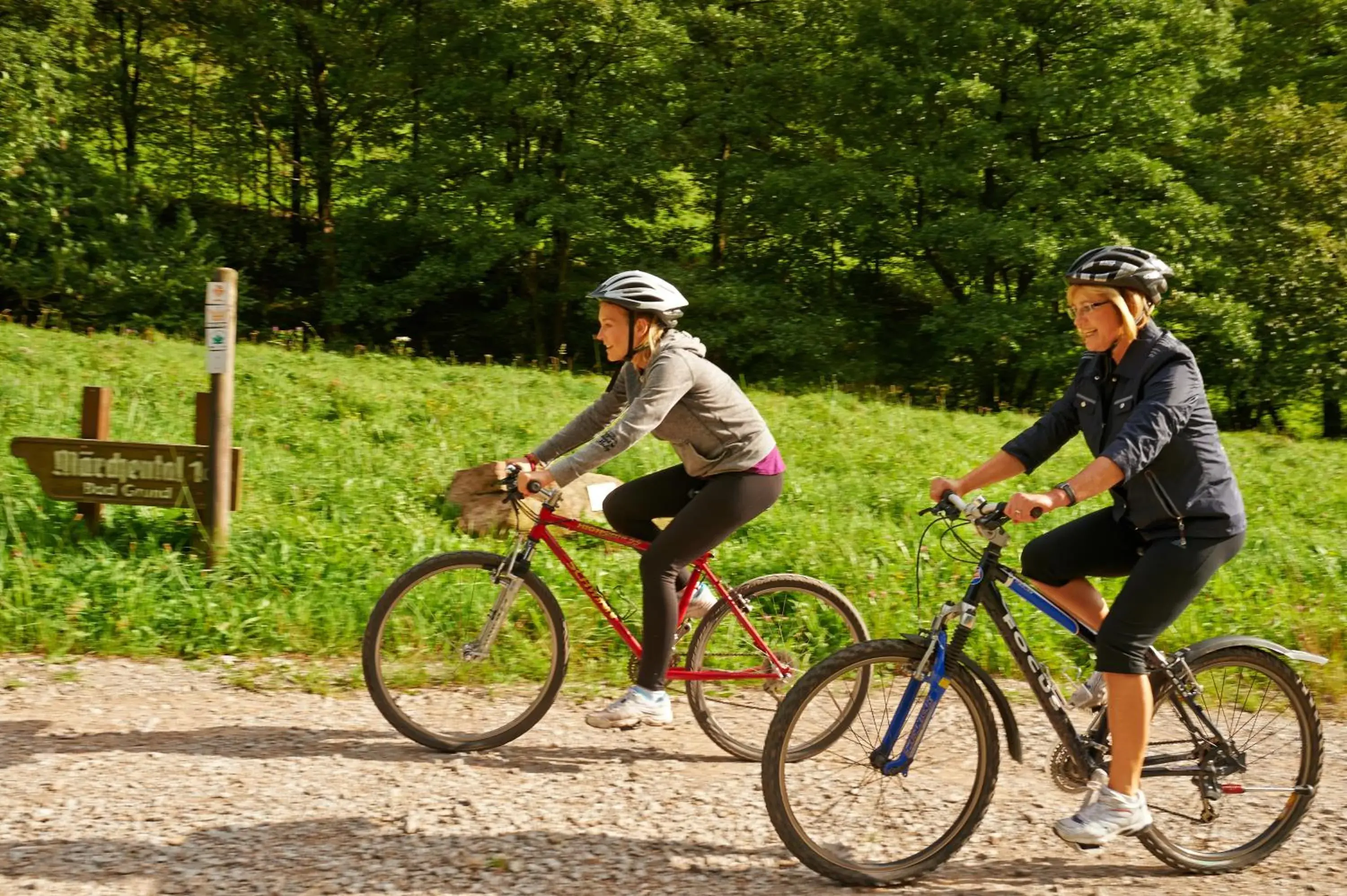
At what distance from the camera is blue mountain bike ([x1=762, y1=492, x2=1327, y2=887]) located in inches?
146

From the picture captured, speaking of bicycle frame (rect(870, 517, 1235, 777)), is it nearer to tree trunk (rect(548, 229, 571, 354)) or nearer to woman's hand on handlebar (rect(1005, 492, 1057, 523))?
woman's hand on handlebar (rect(1005, 492, 1057, 523))

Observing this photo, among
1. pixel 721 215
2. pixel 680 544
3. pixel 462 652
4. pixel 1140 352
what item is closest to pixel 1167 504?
pixel 1140 352

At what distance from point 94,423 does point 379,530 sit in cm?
179

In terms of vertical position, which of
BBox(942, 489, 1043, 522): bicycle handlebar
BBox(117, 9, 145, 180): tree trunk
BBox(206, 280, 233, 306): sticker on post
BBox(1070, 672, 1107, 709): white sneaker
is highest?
BBox(117, 9, 145, 180): tree trunk

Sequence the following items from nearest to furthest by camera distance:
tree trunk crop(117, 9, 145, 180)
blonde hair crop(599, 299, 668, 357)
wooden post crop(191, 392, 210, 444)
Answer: blonde hair crop(599, 299, 668, 357) → wooden post crop(191, 392, 210, 444) → tree trunk crop(117, 9, 145, 180)

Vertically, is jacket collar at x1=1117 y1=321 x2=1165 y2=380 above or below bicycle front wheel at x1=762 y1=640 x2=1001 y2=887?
above

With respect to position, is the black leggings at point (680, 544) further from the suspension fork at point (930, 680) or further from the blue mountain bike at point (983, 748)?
the suspension fork at point (930, 680)

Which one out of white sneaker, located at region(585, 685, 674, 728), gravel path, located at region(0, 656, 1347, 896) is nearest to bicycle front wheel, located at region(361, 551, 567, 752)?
gravel path, located at region(0, 656, 1347, 896)

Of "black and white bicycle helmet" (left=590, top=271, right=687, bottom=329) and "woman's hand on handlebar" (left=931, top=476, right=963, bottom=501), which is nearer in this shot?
"woman's hand on handlebar" (left=931, top=476, right=963, bottom=501)

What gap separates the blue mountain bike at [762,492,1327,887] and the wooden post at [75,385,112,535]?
4.97 metres

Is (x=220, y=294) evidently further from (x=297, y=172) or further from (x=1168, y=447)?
(x=297, y=172)

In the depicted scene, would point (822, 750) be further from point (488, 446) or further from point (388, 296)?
point (388, 296)

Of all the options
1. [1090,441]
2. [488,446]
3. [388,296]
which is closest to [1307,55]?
[388,296]

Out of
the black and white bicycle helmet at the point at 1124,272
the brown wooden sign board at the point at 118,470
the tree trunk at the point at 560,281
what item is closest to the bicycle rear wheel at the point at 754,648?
the black and white bicycle helmet at the point at 1124,272
